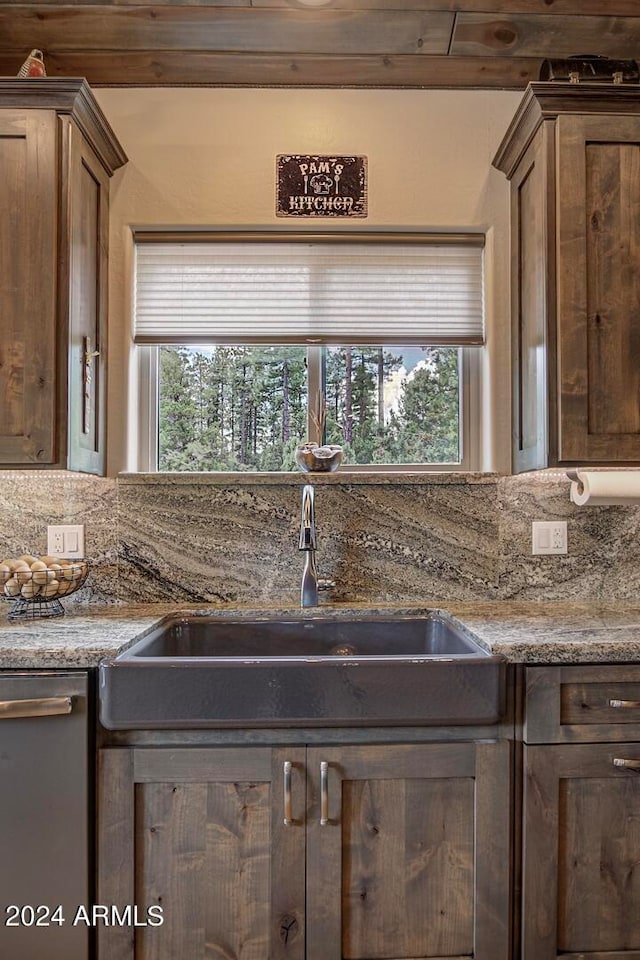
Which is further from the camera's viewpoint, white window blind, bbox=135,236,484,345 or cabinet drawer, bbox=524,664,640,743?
white window blind, bbox=135,236,484,345

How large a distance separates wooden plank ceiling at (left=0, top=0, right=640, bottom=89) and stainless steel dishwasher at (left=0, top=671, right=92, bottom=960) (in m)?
1.88

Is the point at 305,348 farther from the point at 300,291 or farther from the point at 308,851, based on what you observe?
the point at 308,851

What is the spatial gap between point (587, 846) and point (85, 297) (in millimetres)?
1846

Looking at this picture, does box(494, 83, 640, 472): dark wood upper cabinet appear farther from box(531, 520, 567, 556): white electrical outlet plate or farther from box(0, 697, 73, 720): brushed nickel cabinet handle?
box(0, 697, 73, 720): brushed nickel cabinet handle

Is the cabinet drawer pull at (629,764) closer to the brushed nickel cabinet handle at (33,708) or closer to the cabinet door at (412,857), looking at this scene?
the cabinet door at (412,857)

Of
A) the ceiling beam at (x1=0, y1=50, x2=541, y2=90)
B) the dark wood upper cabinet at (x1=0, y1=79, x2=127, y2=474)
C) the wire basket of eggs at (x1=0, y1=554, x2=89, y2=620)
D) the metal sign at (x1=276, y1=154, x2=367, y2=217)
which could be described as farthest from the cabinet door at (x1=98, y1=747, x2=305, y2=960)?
the ceiling beam at (x1=0, y1=50, x2=541, y2=90)

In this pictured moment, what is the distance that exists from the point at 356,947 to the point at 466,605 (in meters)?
0.92

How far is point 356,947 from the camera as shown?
1361 millimetres

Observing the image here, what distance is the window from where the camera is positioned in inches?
79.6

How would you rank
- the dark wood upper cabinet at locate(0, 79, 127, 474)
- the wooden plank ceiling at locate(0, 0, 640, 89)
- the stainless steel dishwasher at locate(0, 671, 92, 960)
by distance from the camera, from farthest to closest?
the wooden plank ceiling at locate(0, 0, 640, 89)
the dark wood upper cabinet at locate(0, 79, 127, 474)
the stainless steel dishwasher at locate(0, 671, 92, 960)

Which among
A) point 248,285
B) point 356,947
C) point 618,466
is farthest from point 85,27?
point 356,947

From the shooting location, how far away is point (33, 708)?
131cm

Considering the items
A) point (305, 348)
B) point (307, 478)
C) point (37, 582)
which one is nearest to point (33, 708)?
point (37, 582)

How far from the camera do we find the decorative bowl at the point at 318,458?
6.21ft
